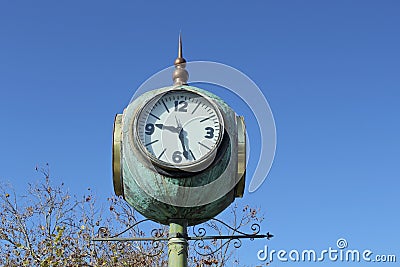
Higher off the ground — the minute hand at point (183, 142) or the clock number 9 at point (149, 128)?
the clock number 9 at point (149, 128)

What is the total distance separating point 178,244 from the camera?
11.7ft

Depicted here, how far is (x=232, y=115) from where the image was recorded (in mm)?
3633

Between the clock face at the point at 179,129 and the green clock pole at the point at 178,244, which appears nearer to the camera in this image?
the clock face at the point at 179,129

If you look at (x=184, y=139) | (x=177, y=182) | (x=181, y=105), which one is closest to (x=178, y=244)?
(x=177, y=182)

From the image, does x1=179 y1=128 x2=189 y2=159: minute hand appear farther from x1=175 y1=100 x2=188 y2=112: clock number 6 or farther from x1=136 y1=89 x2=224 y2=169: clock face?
x1=175 y1=100 x2=188 y2=112: clock number 6

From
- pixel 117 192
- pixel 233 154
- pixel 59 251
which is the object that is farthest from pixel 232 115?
pixel 59 251

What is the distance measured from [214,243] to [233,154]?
9.14m

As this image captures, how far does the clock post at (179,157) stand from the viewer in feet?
11.3

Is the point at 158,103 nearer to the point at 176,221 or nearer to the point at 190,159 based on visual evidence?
the point at 190,159

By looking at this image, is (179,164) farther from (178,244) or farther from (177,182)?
(178,244)

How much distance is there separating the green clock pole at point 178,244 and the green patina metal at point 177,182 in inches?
1.7

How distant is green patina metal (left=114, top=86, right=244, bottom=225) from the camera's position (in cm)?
345

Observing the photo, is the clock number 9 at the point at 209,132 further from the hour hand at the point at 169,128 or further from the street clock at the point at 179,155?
the hour hand at the point at 169,128

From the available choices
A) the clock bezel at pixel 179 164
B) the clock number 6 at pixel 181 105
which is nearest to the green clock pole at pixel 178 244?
the clock bezel at pixel 179 164
